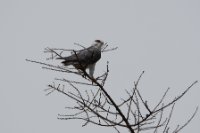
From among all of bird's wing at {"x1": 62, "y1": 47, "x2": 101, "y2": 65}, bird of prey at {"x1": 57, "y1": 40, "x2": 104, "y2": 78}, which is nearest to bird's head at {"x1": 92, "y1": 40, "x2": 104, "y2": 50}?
bird of prey at {"x1": 57, "y1": 40, "x2": 104, "y2": 78}

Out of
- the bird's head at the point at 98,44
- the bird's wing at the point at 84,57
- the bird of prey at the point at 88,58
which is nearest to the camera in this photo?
the bird's wing at the point at 84,57

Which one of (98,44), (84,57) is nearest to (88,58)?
(84,57)

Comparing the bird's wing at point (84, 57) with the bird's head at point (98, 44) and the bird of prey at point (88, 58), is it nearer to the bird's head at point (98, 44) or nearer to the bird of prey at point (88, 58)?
the bird of prey at point (88, 58)

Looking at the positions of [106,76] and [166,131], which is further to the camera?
[106,76]

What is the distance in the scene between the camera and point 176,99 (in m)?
3.75

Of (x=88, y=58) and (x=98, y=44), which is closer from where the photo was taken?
(x=88, y=58)

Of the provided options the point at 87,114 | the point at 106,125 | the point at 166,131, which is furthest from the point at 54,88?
the point at 166,131

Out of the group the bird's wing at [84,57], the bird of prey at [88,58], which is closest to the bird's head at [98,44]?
the bird of prey at [88,58]

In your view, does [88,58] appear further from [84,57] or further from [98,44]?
[98,44]

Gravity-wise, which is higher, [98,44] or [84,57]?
[98,44]

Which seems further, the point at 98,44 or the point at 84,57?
the point at 98,44

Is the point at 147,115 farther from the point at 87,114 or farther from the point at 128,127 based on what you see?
the point at 87,114

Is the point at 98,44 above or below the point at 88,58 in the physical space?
above

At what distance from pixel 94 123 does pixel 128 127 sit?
0.42 metres
